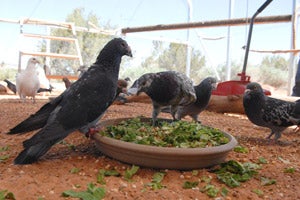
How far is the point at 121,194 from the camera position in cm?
152

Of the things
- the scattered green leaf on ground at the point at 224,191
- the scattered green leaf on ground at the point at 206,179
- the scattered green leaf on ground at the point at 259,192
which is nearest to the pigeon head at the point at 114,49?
the scattered green leaf on ground at the point at 206,179

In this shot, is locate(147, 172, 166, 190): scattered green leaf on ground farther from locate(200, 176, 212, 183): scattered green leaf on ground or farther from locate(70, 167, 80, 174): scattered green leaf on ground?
locate(70, 167, 80, 174): scattered green leaf on ground

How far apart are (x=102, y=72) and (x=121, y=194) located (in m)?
1.05

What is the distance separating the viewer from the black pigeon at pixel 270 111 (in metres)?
2.95

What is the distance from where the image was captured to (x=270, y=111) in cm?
299

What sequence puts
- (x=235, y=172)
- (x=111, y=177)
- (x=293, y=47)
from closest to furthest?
(x=111, y=177), (x=235, y=172), (x=293, y=47)

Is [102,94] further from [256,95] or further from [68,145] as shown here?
[256,95]

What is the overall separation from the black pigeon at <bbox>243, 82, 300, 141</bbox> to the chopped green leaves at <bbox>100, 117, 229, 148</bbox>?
0.81m

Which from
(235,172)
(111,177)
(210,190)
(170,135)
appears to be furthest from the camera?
(170,135)

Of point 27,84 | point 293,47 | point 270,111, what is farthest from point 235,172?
point 27,84

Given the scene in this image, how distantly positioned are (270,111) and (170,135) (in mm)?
1320

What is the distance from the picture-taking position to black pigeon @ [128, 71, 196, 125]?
2684 millimetres

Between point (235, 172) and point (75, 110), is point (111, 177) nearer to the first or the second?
point (75, 110)

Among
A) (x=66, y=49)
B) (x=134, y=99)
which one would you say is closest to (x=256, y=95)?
(x=134, y=99)
